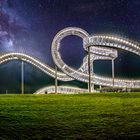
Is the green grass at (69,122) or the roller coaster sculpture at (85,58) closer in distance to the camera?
the green grass at (69,122)

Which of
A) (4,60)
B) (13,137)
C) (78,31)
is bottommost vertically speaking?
(13,137)

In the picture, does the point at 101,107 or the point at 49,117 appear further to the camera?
the point at 101,107

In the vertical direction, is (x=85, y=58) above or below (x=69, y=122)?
above

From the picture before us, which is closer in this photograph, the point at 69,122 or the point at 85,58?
the point at 69,122

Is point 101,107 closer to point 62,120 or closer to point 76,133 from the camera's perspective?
point 62,120

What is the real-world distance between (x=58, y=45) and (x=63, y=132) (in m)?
56.6

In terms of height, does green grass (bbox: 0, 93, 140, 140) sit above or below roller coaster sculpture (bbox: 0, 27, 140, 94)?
below

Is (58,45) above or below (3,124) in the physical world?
above

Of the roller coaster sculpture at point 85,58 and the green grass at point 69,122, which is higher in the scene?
the roller coaster sculpture at point 85,58

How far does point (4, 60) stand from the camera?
71.4 m

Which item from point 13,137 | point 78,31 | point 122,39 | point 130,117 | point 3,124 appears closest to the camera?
point 13,137

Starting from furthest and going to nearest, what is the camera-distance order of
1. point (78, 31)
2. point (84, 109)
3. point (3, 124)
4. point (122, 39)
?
point (78, 31) → point (122, 39) → point (84, 109) → point (3, 124)

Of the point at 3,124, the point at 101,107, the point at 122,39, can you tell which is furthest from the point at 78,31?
the point at 3,124

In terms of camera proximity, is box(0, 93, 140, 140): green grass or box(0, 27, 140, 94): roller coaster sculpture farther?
box(0, 27, 140, 94): roller coaster sculpture
